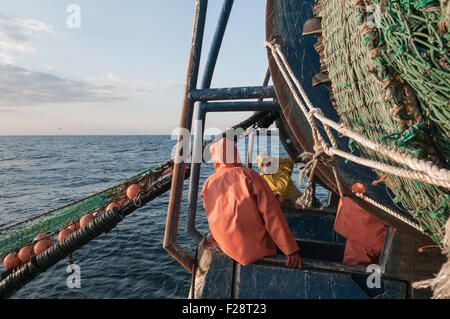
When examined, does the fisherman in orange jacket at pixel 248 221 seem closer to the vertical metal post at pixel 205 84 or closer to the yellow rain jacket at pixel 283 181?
the vertical metal post at pixel 205 84

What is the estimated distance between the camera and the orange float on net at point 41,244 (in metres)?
5.27

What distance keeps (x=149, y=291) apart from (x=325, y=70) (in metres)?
8.58

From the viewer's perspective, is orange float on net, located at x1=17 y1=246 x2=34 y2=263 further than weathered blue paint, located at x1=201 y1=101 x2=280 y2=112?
Yes

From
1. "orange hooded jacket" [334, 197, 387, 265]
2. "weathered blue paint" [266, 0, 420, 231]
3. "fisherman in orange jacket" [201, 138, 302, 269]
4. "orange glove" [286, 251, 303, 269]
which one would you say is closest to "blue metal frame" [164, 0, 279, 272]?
"weathered blue paint" [266, 0, 420, 231]

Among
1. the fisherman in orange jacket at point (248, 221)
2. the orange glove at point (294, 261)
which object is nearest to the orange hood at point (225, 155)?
the fisherman in orange jacket at point (248, 221)

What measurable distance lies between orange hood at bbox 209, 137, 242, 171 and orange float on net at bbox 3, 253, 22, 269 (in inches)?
199

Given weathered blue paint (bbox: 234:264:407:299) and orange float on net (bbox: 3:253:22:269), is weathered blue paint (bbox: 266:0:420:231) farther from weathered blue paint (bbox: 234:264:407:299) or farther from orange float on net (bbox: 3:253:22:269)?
orange float on net (bbox: 3:253:22:269)

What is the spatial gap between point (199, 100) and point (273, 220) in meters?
1.76

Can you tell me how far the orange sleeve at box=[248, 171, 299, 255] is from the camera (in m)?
2.32

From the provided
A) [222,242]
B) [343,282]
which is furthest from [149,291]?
[343,282]

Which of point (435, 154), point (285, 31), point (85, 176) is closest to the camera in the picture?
point (435, 154)

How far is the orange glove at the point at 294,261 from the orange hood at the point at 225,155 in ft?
3.39

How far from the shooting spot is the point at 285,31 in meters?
2.62
